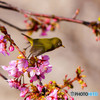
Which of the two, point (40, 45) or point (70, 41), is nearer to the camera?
point (40, 45)

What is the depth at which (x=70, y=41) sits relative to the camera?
4148mm

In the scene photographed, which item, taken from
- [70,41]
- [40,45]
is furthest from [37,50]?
[70,41]

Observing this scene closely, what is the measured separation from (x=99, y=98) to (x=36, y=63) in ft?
10.8

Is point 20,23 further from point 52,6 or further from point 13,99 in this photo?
point 13,99

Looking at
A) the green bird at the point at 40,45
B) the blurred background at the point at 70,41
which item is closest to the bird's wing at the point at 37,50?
the green bird at the point at 40,45

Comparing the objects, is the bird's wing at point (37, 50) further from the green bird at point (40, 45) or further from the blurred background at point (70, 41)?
the blurred background at point (70, 41)

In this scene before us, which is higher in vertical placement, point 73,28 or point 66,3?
point 66,3

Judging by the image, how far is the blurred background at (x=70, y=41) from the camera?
13.1 feet

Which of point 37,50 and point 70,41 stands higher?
point 70,41

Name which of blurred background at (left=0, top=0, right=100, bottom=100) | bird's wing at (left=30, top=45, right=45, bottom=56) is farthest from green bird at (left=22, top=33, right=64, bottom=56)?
blurred background at (left=0, top=0, right=100, bottom=100)

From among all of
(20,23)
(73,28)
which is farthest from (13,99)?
(73,28)

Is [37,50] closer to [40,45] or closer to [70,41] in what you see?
[40,45]

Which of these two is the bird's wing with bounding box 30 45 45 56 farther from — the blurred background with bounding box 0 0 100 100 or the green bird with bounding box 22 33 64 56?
the blurred background with bounding box 0 0 100 100

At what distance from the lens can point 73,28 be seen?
13.9ft
